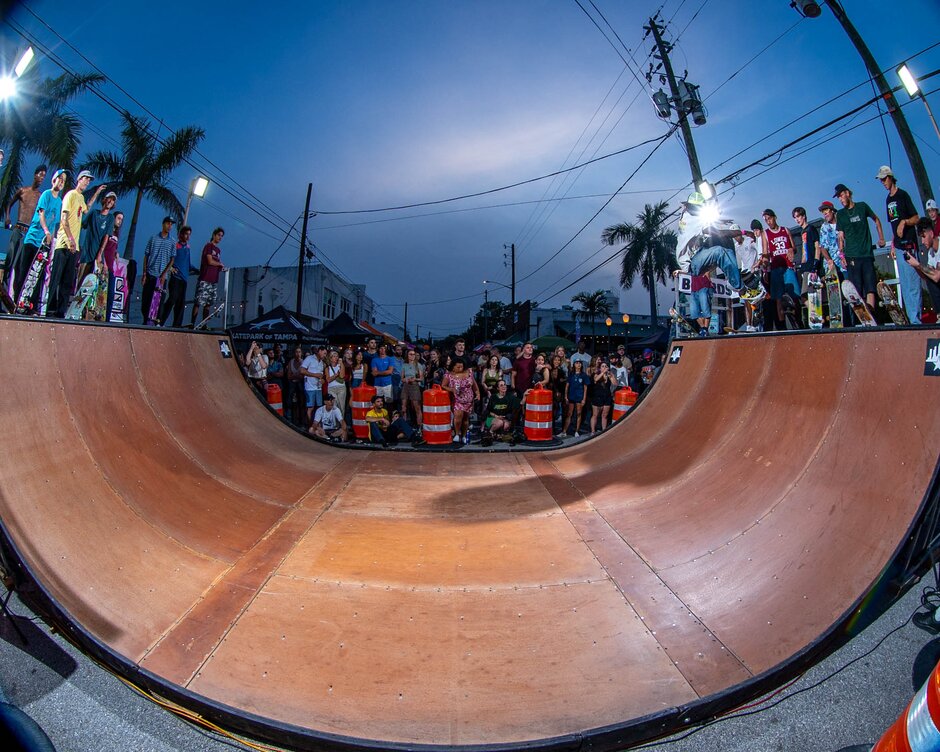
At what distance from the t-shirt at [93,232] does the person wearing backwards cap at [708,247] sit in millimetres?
8369

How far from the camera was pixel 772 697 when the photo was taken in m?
2.29

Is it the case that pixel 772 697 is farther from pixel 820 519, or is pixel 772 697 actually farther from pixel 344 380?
pixel 344 380

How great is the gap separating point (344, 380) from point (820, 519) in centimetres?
873

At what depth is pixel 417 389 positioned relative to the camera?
10070 mm

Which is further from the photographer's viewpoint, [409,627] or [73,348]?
[73,348]

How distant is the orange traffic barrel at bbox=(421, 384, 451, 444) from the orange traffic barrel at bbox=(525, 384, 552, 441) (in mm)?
1629

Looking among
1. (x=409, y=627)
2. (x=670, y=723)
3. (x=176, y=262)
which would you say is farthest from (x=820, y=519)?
(x=176, y=262)

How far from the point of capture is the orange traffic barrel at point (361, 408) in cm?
950

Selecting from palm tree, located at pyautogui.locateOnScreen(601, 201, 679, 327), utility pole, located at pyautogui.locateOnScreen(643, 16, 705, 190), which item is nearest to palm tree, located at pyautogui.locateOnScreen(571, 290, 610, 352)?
palm tree, located at pyautogui.locateOnScreen(601, 201, 679, 327)

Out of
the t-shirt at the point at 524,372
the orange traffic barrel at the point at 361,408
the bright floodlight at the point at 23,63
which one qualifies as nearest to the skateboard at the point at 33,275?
the bright floodlight at the point at 23,63

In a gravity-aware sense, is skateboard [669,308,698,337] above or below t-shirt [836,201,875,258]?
below

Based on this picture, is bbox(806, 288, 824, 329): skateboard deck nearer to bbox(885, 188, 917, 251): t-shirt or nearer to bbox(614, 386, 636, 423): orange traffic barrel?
bbox(885, 188, 917, 251): t-shirt

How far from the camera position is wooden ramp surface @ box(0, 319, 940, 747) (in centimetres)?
226

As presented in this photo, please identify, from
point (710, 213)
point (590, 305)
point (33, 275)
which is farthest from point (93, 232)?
point (590, 305)
